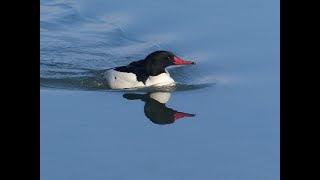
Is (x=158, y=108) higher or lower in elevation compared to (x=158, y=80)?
lower

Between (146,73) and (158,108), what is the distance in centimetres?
145

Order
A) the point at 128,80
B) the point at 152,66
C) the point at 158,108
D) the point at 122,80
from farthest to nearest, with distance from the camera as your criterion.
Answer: the point at 152,66 → the point at 128,80 → the point at 122,80 → the point at 158,108

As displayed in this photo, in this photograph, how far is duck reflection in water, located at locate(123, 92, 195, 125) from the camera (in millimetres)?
10500

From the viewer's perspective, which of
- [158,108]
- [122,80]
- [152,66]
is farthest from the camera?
[152,66]

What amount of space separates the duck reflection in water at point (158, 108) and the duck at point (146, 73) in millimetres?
377

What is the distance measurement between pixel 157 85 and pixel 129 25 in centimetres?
307

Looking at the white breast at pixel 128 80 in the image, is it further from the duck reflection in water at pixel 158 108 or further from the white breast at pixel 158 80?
the duck reflection in water at pixel 158 108

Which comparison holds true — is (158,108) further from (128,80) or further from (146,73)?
(146,73)

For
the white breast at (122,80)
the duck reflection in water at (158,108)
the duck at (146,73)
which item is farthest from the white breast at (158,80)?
the duck reflection in water at (158,108)

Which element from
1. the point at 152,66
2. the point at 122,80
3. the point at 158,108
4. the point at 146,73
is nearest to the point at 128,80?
the point at 122,80

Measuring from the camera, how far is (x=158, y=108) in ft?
36.9

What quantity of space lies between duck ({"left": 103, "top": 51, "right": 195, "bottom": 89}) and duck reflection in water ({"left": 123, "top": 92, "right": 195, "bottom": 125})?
38 centimetres
